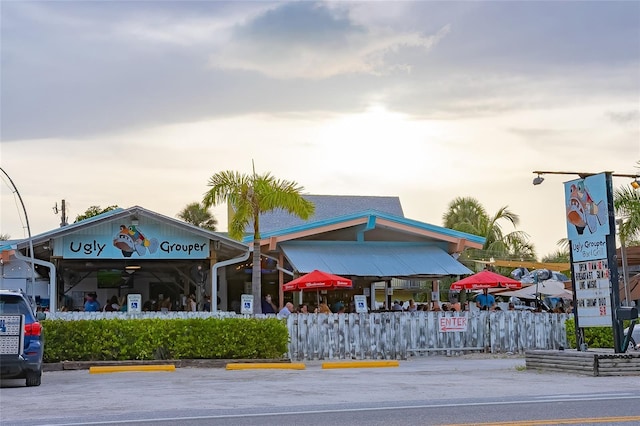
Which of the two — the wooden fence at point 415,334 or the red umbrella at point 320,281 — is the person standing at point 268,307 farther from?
the wooden fence at point 415,334

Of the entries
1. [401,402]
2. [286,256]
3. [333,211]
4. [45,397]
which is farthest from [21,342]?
[333,211]

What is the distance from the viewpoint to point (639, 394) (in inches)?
524

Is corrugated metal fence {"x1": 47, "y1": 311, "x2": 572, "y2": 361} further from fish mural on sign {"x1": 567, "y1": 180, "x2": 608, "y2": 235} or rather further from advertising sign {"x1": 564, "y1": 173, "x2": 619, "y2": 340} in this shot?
fish mural on sign {"x1": 567, "y1": 180, "x2": 608, "y2": 235}

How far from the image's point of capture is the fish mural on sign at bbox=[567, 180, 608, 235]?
1756 cm

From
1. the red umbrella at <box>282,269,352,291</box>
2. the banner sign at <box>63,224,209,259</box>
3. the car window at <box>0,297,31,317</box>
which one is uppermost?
the banner sign at <box>63,224,209,259</box>

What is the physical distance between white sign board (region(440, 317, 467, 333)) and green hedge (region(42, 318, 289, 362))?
4984 millimetres

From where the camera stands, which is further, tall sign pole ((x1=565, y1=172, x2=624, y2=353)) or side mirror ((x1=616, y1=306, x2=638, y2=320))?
tall sign pole ((x1=565, y1=172, x2=624, y2=353))

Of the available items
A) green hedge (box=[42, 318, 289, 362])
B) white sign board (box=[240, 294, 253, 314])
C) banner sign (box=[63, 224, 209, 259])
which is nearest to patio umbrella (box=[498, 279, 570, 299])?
banner sign (box=[63, 224, 209, 259])

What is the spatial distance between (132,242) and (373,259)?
780cm

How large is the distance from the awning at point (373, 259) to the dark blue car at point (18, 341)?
1267 centimetres

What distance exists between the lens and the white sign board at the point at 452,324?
81.0 ft

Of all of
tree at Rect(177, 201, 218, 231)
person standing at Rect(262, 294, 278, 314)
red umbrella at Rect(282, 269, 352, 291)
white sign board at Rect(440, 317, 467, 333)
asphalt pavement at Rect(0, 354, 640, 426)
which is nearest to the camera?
asphalt pavement at Rect(0, 354, 640, 426)

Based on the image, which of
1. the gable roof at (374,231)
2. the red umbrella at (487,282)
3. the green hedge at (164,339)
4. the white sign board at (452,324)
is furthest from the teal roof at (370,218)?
the green hedge at (164,339)

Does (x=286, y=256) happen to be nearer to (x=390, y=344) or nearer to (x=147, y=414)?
(x=390, y=344)
